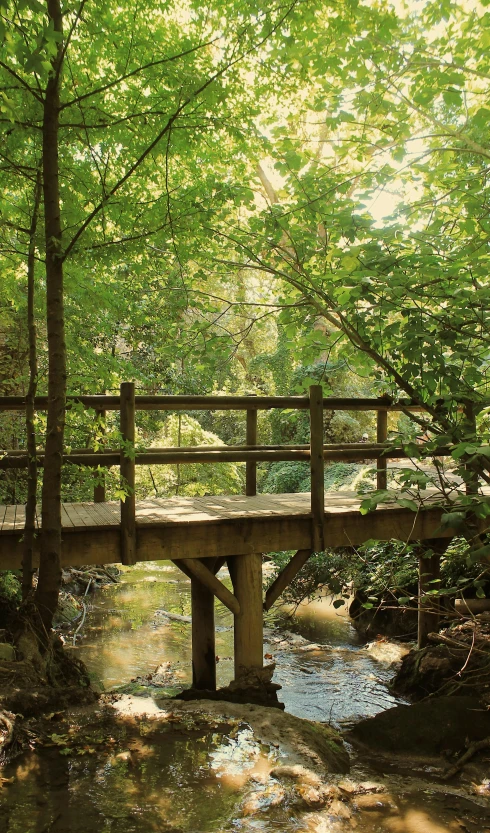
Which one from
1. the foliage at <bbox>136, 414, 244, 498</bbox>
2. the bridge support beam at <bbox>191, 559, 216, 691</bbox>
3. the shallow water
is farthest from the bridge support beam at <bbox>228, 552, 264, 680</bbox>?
the foliage at <bbox>136, 414, 244, 498</bbox>

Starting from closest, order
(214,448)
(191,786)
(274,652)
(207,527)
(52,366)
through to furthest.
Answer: (191,786)
(52,366)
(207,527)
(214,448)
(274,652)

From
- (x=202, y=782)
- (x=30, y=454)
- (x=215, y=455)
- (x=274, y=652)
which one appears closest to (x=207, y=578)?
(x=215, y=455)

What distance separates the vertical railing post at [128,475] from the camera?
470cm

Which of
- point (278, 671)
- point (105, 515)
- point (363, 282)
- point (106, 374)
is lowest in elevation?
point (278, 671)

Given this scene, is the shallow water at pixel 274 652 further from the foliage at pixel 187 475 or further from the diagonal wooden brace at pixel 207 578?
the foliage at pixel 187 475

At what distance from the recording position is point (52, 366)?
4008 millimetres

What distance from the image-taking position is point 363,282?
162 inches

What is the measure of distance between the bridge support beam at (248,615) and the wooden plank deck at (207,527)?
7.2 inches

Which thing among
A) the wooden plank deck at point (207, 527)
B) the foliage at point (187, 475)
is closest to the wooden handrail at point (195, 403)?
the wooden plank deck at point (207, 527)

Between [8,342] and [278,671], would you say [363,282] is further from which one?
[8,342]

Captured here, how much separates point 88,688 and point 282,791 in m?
1.54

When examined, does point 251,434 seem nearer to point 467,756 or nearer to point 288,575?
point 288,575

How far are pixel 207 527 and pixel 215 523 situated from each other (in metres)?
0.08

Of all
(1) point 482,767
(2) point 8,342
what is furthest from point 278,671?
(2) point 8,342
